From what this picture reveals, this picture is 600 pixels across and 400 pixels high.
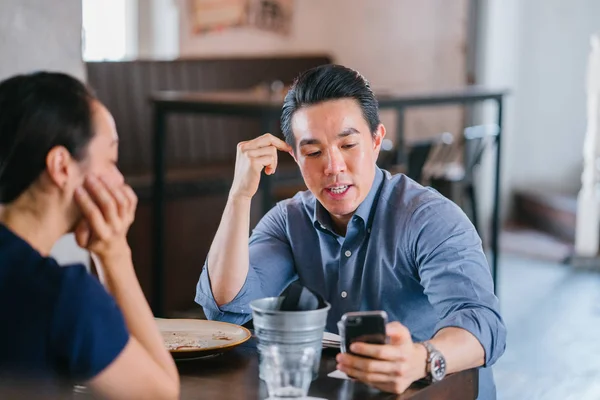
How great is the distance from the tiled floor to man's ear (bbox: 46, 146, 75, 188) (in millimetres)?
2730

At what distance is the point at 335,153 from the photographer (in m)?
2.14

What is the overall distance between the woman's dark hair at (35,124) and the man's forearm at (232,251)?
2.41ft

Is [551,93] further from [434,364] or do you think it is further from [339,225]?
[434,364]

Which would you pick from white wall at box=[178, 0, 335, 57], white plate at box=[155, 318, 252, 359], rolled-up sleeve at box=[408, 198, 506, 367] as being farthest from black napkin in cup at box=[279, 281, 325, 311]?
white wall at box=[178, 0, 335, 57]

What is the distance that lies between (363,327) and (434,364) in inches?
8.3

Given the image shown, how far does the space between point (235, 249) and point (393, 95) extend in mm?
2917

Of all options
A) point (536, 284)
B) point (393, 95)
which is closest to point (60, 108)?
point (393, 95)

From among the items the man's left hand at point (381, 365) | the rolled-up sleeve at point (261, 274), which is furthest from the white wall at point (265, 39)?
the man's left hand at point (381, 365)

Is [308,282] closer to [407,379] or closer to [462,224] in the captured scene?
[462,224]

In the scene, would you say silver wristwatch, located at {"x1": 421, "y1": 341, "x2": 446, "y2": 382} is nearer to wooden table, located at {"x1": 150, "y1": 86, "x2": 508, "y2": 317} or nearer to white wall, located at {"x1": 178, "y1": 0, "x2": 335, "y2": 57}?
wooden table, located at {"x1": 150, "y1": 86, "x2": 508, "y2": 317}

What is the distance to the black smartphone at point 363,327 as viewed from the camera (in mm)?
1538

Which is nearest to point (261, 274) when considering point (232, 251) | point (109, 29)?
point (232, 251)

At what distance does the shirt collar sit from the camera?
7.25 feet

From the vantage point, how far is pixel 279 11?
7.57 metres
